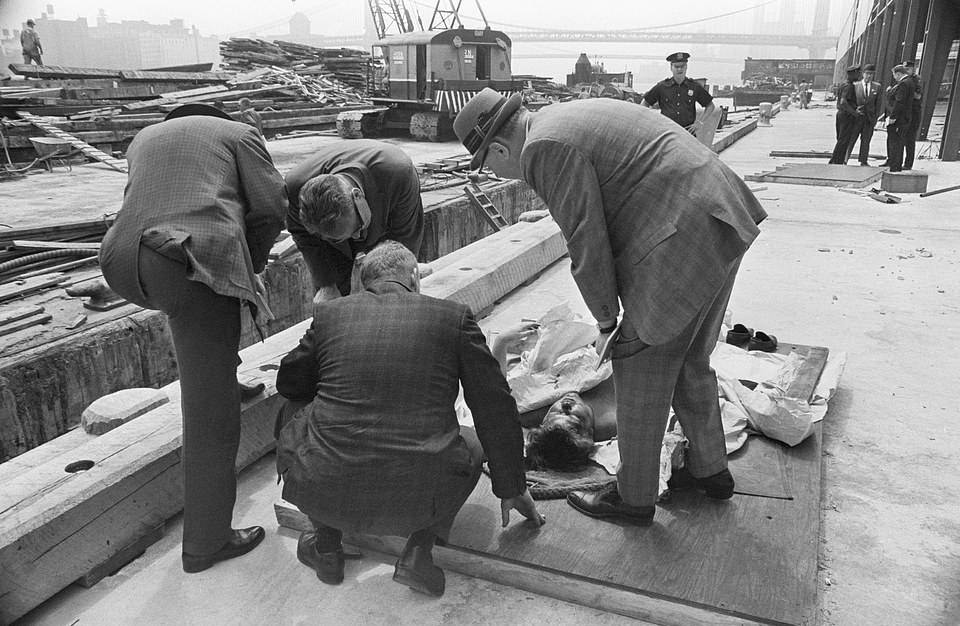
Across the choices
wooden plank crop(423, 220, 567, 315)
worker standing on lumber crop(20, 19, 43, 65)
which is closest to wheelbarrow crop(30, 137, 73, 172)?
worker standing on lumber crop(20, 19, 43, 65)

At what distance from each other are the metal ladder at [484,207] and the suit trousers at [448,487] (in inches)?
293

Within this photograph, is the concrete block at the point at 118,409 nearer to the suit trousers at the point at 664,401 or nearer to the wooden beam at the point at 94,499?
the wooden beam at the point at 94,499

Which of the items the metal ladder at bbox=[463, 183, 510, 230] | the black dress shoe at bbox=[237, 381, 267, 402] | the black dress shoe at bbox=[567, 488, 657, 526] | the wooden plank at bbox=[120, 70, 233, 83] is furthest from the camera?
the wooden plank at bbox=[120, 70, 233, 83]

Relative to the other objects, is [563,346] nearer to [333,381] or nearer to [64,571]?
[333,381]

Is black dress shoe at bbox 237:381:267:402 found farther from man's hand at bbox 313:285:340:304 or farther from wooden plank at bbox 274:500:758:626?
man's hand at bbox 313:285:340:304

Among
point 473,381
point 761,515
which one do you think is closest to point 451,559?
point 473,381

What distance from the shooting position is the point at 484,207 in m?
10.6

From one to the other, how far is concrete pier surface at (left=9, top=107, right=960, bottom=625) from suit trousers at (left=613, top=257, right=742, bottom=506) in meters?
0.40

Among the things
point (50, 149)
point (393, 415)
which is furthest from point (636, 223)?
point (50, 149)

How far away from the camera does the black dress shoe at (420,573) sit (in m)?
2.29

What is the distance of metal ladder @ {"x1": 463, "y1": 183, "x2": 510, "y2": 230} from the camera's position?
395 inches

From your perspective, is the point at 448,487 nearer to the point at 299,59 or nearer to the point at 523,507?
the point at 523,507

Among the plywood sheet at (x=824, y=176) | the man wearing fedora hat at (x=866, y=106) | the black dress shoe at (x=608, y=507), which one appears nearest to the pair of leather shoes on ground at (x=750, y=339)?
the black dress shoe at (x=608, y=507)

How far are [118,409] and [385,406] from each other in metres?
1.57
